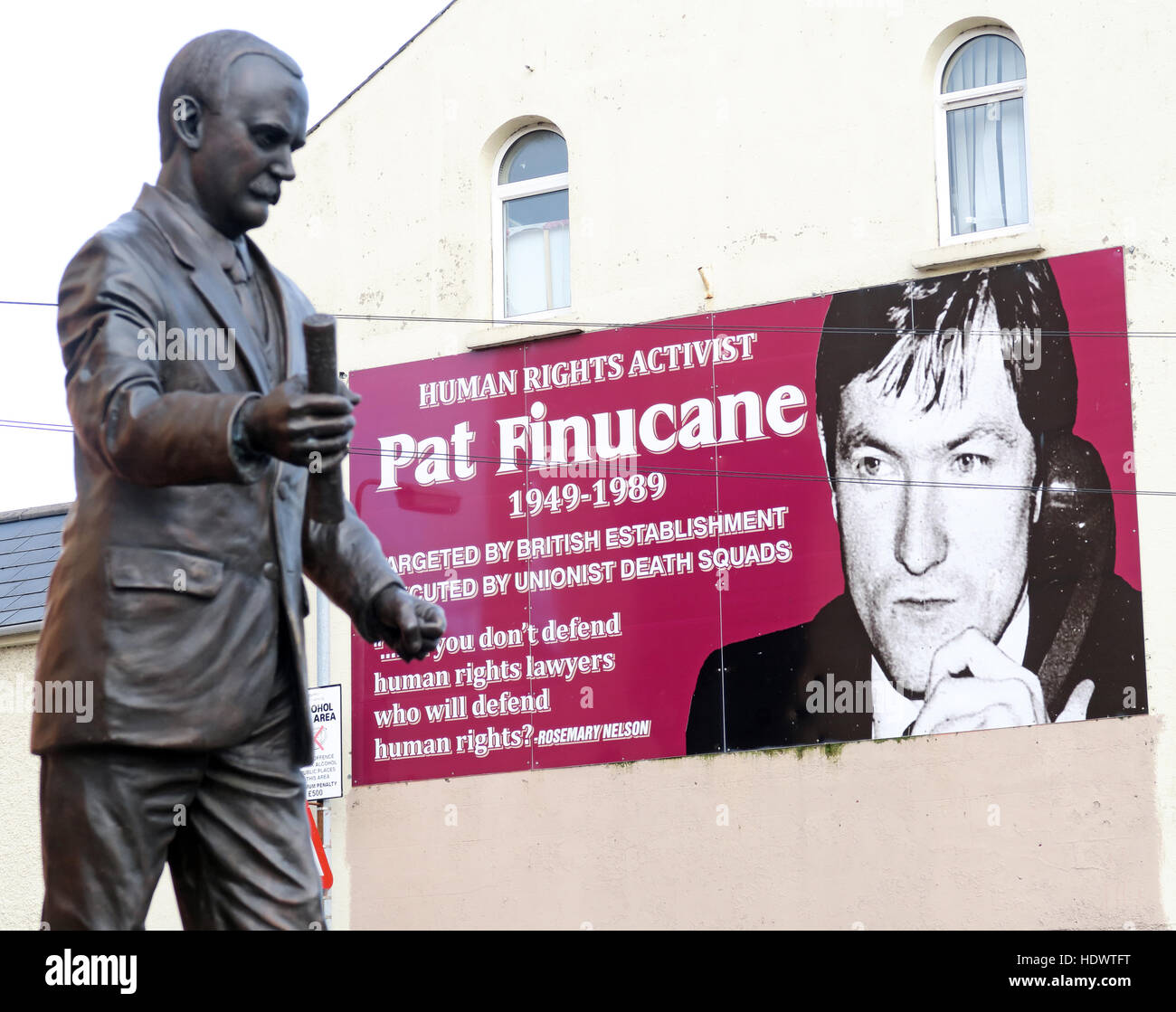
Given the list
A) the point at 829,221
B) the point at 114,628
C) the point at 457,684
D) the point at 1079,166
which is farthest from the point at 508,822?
the point at 114,628

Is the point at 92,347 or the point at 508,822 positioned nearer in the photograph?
the point at 92,347

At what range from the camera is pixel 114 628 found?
4855 mm

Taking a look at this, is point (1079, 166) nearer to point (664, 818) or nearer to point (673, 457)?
point (673, 457)

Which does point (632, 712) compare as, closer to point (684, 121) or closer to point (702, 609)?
point (702, 609)

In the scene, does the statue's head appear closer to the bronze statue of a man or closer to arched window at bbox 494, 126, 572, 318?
the bronze statue of a man

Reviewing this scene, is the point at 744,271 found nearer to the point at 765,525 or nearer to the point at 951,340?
the point at 951,340

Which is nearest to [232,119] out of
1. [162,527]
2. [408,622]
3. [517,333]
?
[162,527]

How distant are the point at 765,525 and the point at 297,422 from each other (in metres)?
13.7

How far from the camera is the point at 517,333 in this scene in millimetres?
19609

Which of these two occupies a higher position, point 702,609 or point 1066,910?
point 702,609

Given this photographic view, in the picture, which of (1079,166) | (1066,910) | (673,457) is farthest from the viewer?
(673,457)

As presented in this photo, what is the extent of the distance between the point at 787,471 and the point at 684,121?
10.8 feet
